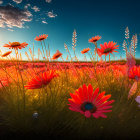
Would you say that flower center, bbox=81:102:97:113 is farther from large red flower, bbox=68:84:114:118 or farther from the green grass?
the green grass

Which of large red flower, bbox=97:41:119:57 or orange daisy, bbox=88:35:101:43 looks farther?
orange daisy, bbox=88:35:101:43

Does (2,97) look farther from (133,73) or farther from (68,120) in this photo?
(133,73)

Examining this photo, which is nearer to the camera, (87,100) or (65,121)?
(87,100)

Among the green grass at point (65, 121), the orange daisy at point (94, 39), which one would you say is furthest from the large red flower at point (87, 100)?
the orange daisy at point (94, 39)

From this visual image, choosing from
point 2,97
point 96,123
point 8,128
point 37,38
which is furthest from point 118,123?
point 37,38

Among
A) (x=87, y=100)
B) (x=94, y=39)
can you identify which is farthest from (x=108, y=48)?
(x=87, y=100)

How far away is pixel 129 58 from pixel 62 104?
2.32ft

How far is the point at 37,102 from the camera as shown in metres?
1.29

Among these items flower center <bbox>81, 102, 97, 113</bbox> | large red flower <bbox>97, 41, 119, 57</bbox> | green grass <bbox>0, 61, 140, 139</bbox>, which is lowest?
green grass <bbox>0, 61, 140, 139</bbox>

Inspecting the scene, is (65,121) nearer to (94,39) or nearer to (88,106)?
(88,106)

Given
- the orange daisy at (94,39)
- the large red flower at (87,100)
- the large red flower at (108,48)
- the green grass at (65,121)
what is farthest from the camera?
the orange daisy at (94,39)

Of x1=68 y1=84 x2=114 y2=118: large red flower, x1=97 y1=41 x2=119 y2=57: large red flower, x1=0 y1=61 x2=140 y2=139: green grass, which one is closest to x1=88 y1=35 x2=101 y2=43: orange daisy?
x1=97 y1=41 x2=119 y2=57: large red flower

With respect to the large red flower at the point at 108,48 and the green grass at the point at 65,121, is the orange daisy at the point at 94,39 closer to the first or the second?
the large red flower at the point at 108,48

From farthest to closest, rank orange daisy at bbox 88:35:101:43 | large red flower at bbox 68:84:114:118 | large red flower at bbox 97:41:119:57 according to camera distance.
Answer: orange daisy at bbox 88:35:101:43
large red flower at bbox 97:41:119:57
large red flower at bbox 68:84:114:118
